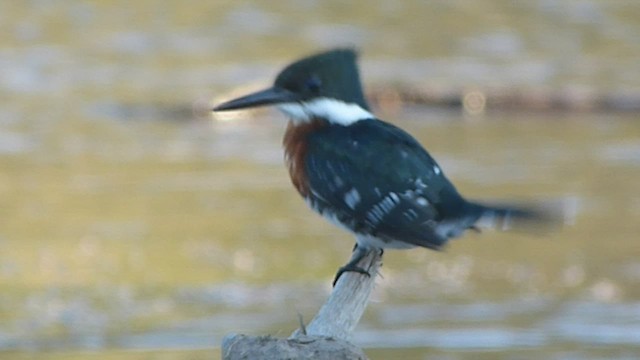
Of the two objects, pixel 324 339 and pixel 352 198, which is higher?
pixel 352 198

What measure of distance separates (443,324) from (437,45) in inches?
377

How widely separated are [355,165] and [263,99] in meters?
0.36

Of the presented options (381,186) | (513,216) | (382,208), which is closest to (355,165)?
(381,186)

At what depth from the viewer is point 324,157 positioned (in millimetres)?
6129

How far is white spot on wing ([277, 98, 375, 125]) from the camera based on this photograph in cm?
613

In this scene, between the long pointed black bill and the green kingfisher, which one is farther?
the long pointed black bill

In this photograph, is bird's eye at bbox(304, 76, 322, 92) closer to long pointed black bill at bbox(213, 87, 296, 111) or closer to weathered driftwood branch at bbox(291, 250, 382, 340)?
long pointed black bill at bbox(213, 87, 296, 111)

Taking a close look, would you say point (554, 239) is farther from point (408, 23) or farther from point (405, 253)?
point (408, 23)

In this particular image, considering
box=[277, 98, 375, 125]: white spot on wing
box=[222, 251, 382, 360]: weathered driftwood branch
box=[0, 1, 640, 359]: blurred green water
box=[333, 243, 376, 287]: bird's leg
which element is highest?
box=[0, 1, 640, 359]: blurred green water

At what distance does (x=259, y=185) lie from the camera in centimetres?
1343

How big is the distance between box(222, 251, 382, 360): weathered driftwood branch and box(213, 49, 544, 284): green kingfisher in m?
0.47

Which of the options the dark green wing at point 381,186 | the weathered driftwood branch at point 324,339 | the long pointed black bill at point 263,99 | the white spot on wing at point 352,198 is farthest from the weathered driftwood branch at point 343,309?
the long pointed black bill at point 263,99

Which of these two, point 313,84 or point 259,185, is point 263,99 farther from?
point 259,185

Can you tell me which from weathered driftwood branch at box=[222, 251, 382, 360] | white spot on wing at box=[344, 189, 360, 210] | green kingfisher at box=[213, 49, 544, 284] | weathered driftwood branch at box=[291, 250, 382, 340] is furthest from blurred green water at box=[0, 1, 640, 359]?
weathered driftwood branch at box=[222, 251, 382, 360]
